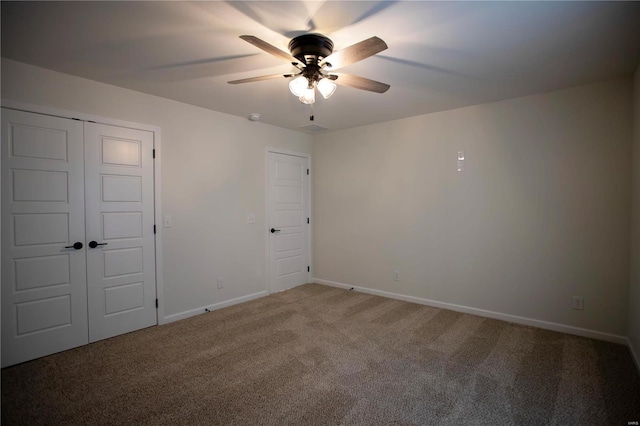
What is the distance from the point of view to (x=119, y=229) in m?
3.22

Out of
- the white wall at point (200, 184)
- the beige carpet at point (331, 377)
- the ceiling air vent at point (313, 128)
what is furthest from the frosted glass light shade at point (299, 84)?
the ceiling air vent at point (313, 128)

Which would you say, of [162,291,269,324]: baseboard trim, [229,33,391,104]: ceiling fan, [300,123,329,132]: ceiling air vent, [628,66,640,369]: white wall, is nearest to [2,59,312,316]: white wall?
[162,291,269,324]: baseboard trim

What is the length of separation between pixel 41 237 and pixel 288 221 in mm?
2981

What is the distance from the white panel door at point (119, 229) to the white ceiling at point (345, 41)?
612 mm

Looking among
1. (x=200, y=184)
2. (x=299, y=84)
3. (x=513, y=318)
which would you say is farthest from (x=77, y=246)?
(x=513, y=318)

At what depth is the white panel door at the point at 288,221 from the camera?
4.75 metres

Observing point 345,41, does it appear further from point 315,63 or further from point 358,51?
point 358,51

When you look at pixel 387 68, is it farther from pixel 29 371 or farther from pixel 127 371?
pixel 29 371

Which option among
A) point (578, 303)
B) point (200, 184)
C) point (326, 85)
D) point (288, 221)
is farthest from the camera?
point (288, 221)

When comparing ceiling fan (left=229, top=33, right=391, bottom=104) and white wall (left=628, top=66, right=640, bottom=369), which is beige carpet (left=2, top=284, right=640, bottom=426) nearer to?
white wall (left=628, top=66, right=640, bottom=369)

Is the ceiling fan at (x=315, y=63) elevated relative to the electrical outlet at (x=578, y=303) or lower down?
elevated

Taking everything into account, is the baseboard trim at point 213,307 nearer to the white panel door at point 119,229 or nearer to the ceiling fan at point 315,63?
the white panel door at point 119,229

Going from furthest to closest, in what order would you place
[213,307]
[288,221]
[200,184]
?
[288,221], [213,307], [200,184]

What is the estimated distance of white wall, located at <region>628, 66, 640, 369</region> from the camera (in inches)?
101
